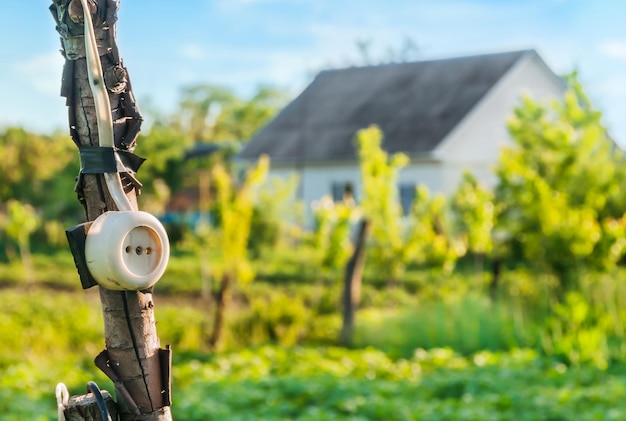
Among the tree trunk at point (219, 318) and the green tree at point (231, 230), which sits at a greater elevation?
the green tree at point (231, 230)

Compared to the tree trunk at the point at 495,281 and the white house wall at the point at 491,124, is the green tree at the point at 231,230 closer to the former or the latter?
the tree trunk at the point at 495,281

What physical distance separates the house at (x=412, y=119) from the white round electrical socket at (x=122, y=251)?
55.9 feet

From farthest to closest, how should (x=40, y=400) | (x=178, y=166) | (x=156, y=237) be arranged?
(x=178, y=166)
(x=40, y=400)
(x=156, y=237)

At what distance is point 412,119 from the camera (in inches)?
789

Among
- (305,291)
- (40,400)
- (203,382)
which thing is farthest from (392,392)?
(305,291)

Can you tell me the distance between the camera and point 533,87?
19812 millimetres

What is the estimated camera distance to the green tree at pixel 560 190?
30.4 feet

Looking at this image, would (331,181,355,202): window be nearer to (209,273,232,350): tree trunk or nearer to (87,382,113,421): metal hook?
(209,273,232,350): tree trunk

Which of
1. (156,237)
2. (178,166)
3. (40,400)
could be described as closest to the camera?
(156,237)

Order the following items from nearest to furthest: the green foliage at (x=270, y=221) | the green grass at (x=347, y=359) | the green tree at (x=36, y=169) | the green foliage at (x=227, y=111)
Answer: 1. the green grass at (x=347, y=359)
2. the green foliage at (x=270, y=221)
3. the green tree at (x=36, y=169)
4. the green foliage at (x=227, y=111)

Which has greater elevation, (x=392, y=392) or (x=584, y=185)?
(x=584, y=185)

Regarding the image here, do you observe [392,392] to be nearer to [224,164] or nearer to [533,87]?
[533,87]

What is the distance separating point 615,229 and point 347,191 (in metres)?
11.0

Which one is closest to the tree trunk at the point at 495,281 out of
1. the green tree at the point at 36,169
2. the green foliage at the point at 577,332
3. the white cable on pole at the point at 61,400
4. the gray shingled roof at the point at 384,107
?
the green foliage at the point at 577,332
